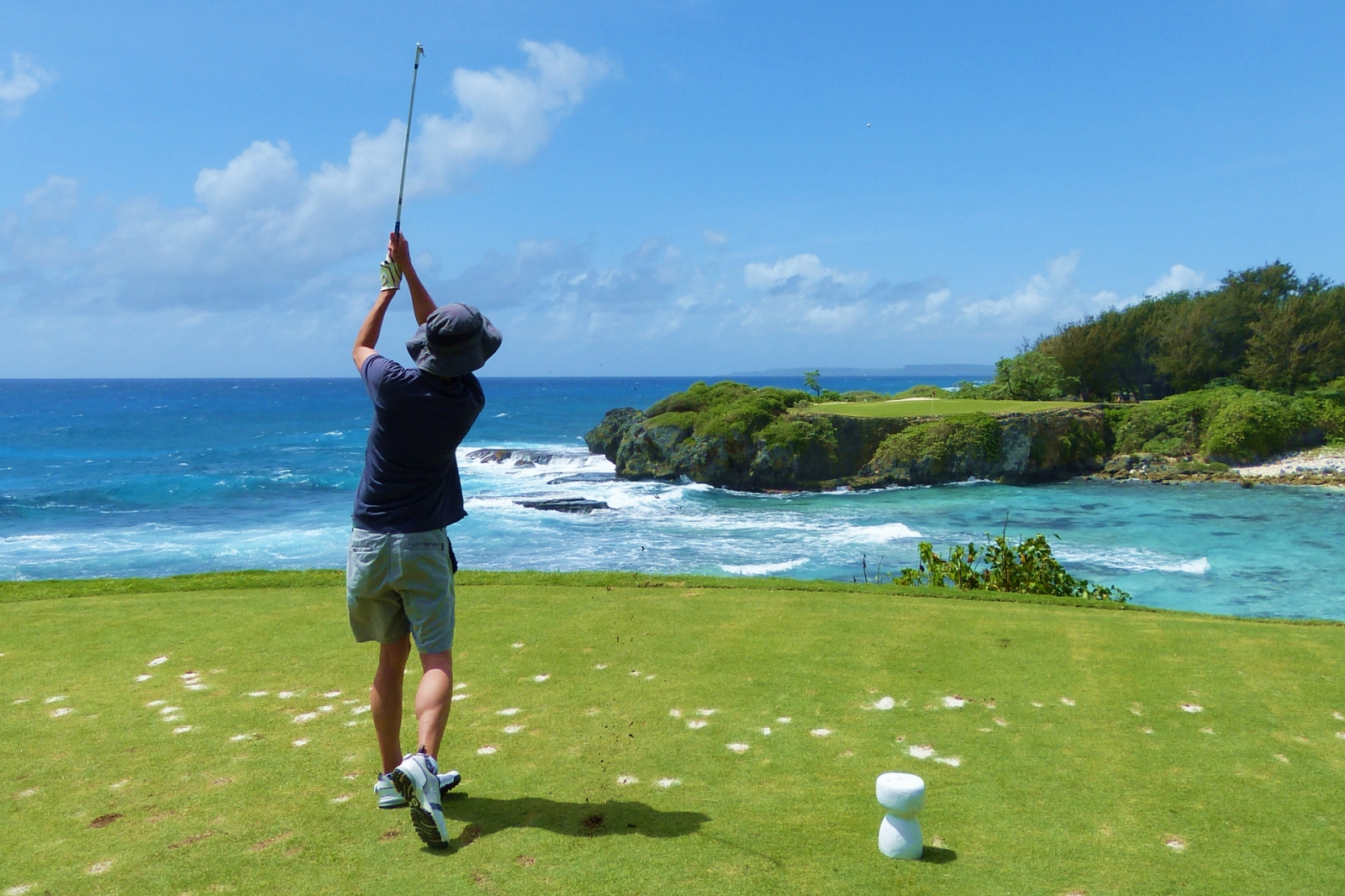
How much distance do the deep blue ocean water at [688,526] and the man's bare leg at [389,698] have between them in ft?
53.2

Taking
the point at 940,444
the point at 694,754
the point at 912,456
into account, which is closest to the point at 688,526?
the point at 912,456

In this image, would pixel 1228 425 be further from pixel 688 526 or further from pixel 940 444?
pixel 688 526

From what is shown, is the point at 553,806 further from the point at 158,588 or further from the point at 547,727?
the point at 158,588

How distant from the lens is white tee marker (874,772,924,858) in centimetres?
331

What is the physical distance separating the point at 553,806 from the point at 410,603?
1119 mm

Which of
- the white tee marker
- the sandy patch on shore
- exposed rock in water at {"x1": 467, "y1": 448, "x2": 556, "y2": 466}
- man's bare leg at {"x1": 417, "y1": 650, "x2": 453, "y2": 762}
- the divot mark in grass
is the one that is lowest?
exposed rock in water at {"x1": 467, "y1": 448, "x2": 556, "y2": 466}

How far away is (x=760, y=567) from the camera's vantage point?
20.8m

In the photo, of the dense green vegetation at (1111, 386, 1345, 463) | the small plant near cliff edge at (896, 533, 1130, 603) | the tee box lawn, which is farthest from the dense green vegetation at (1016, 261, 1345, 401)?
the tee box lawn

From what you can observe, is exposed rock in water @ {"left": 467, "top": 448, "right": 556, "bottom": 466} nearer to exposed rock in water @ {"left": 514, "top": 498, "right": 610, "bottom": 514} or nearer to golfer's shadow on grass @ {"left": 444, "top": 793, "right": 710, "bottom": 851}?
exposed rock in water @ {"left": 514, "top": 498, "right": 610, "bottom": 514}

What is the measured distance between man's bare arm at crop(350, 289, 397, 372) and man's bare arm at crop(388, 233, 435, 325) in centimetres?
17

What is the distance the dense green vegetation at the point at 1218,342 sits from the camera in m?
46.0

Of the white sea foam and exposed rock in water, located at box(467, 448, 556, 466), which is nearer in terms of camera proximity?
the white sea foam

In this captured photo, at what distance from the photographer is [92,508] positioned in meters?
35.4

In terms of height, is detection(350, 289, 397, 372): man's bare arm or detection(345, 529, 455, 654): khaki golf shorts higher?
detection(350, 289, 397, 372): man's bare arm
